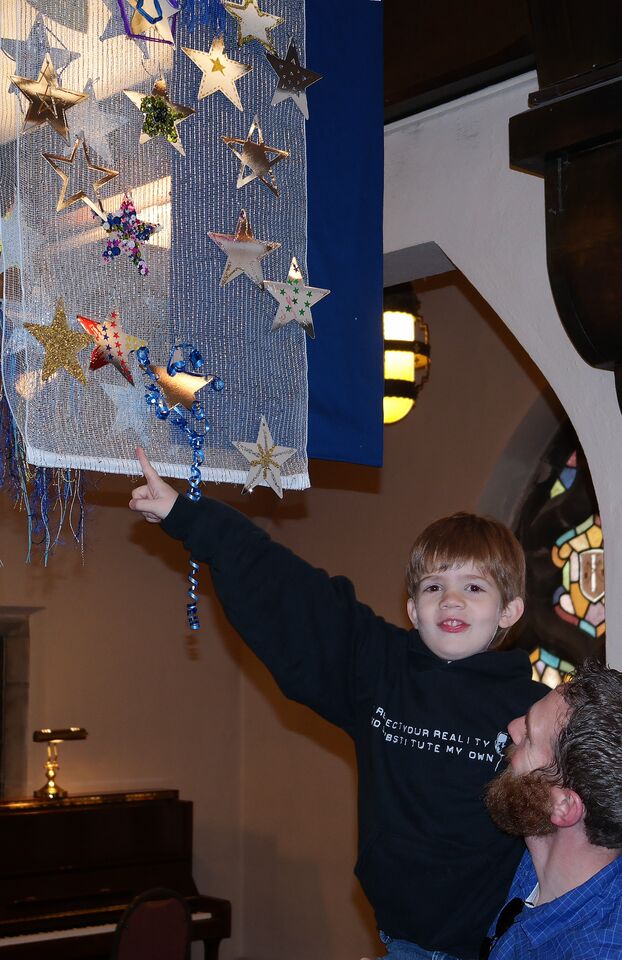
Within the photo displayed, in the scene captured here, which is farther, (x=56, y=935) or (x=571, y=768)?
(x=56, y=935)

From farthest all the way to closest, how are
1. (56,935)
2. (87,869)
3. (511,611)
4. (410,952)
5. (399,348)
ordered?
(87,869) → (56,935) → (399,348) → (511,611) → (410,952)

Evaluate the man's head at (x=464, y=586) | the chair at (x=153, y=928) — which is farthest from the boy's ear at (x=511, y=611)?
the chair at (x=153, y=928)

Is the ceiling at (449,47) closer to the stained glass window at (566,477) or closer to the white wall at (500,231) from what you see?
the white wall at (500,231)

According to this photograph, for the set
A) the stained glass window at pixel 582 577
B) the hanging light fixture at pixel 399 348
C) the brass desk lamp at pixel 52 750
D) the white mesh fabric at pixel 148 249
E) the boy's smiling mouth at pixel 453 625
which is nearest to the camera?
the white mesh fabric at pixel 148 249

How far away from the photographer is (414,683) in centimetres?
213

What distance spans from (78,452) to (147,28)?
695 millimetres

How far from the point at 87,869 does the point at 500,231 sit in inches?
182

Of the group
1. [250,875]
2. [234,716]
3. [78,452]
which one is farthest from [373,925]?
[78,452]

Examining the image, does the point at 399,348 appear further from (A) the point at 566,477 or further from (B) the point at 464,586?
(B) the point at 464,586

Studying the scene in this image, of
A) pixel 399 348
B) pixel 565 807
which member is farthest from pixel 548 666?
pixel 565 807

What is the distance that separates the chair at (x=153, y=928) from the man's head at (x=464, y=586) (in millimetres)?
3023

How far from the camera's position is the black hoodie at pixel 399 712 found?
6.65 ft

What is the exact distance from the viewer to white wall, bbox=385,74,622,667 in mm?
2641

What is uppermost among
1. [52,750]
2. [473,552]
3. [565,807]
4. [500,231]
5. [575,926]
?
[500,231]
